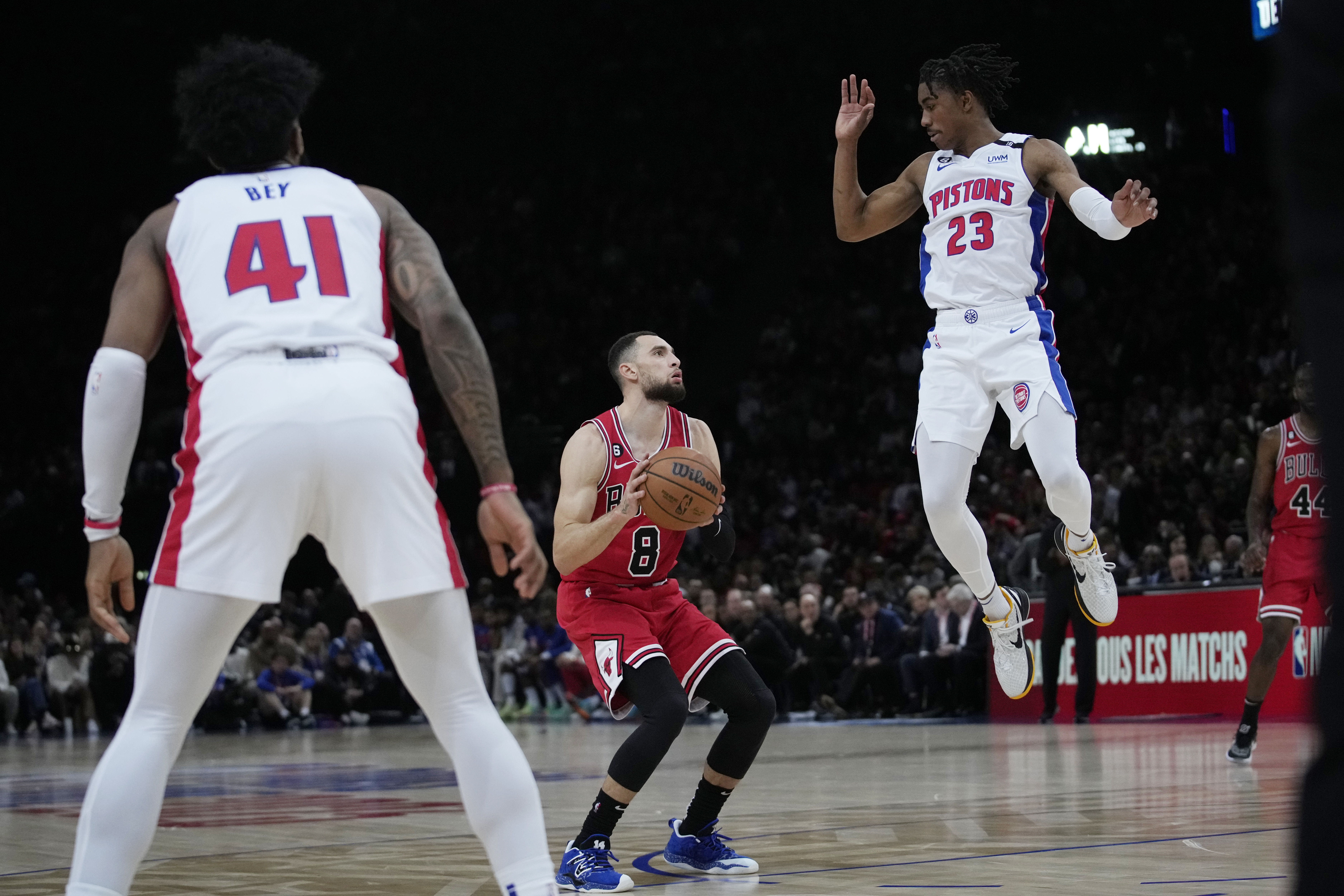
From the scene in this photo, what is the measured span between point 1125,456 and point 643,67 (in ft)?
46.4

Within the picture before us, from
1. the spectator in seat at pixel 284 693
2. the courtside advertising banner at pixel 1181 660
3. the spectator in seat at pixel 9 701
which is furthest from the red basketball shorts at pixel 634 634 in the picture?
the spectator in seat at pixel 9 701

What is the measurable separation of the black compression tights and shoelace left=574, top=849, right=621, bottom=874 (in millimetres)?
253

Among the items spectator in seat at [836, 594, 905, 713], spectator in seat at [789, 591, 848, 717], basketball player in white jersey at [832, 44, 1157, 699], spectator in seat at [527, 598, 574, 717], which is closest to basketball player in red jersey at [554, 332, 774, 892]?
basketball player in white jersey at [832, 44, 1157, 699]

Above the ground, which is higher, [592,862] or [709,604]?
[709,604]

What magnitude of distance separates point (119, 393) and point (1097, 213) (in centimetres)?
404

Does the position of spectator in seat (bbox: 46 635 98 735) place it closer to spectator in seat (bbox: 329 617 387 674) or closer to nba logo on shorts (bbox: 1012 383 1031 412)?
spectator in seat (bbox: 329 617 387 674)

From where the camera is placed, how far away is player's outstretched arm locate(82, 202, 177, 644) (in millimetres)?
3479

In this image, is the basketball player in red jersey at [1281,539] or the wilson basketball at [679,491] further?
the basketball player in red jersey at [1281,539]

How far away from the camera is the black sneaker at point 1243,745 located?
28.8 ft

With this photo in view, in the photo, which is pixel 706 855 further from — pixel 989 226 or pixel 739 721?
pixel 989 226

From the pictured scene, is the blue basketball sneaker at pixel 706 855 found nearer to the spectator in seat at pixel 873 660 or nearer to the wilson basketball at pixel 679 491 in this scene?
the wilson basketball at pixel 679 491

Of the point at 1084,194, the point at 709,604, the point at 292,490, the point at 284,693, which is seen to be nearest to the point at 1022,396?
the point at 1084,194

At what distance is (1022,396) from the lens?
21.0 feet

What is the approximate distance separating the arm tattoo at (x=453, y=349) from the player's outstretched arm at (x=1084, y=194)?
9.85 ft
